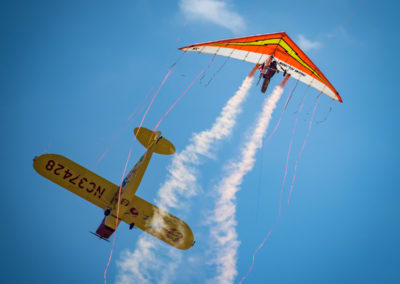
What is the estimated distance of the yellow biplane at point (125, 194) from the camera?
79.4 feet

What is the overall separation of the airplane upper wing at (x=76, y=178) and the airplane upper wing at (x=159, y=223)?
7.36 feet

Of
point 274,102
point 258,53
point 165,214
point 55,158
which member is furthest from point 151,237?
point 258,53

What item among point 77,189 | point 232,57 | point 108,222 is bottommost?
point 108,222

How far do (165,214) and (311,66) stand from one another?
63.7ft

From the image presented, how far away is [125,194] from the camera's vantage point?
2430 cm

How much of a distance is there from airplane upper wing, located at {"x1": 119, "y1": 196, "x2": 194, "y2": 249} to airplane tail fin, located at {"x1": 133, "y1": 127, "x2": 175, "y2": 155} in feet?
14.4

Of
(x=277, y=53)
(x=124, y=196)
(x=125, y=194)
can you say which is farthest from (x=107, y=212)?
(x=277, y=53)

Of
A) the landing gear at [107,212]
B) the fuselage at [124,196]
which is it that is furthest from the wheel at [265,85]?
the landing gear at [107,212]

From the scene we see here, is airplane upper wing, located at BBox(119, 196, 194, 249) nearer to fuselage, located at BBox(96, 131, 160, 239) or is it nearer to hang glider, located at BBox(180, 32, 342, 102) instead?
fuselage, located at BBox(96, 131, 160, 239)

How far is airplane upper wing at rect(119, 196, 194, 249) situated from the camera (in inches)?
1019

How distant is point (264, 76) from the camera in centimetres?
2984

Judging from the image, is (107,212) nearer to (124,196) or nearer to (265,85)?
(124,196)

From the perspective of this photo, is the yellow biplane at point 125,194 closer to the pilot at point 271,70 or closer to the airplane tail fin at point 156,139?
the airplane tail fin at point 156,139

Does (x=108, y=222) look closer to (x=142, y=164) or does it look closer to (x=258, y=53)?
(x=142, y=164)
